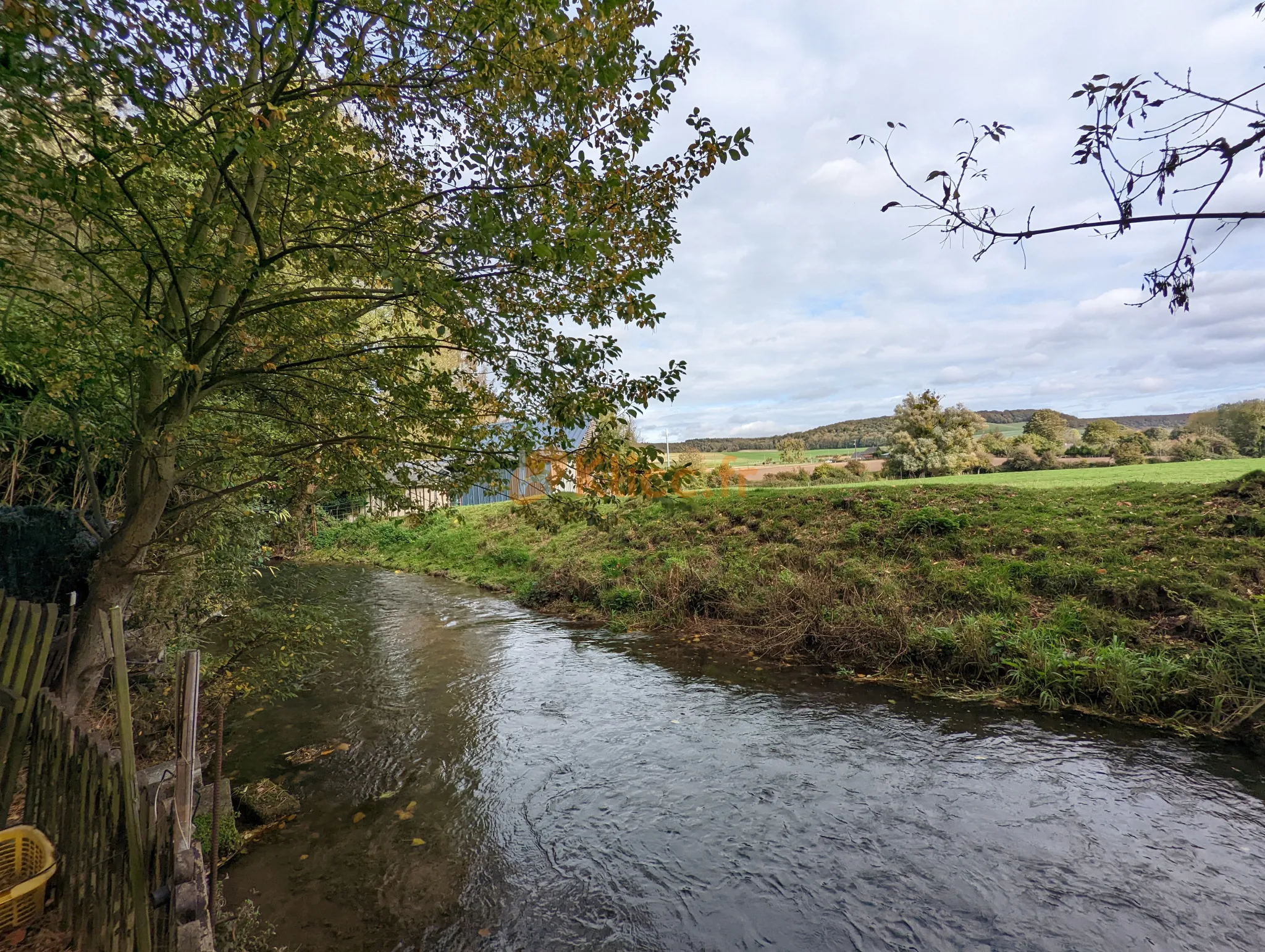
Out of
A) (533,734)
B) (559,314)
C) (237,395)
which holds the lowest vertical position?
(533,734)

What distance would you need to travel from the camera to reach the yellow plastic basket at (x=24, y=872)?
8.55 ft

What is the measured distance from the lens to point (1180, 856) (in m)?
3.79

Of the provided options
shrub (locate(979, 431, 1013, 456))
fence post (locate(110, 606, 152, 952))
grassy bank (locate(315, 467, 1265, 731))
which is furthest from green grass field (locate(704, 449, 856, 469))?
fence post (locate(110, 606, 152, 952))

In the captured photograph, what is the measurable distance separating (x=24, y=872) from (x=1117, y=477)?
17.1 metres

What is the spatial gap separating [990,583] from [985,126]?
7779 millimetres

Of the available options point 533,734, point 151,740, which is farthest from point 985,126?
point 151,740

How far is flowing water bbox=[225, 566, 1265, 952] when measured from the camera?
11.1 feet

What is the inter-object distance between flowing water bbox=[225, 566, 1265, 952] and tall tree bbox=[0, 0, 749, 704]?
8.45 ft

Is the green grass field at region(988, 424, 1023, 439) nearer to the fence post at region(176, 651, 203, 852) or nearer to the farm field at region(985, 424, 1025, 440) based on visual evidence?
the farm field at region(985, 424, 1025, 440)

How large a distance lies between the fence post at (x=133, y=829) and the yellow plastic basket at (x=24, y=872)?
960 mm

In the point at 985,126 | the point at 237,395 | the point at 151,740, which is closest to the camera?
the point at 985,126

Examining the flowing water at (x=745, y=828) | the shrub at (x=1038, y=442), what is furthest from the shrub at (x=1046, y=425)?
the flowing water at (x=745, y=828)

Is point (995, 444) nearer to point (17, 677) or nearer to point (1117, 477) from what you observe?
point (1117, 477)

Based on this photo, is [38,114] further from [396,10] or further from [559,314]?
[559,314]
